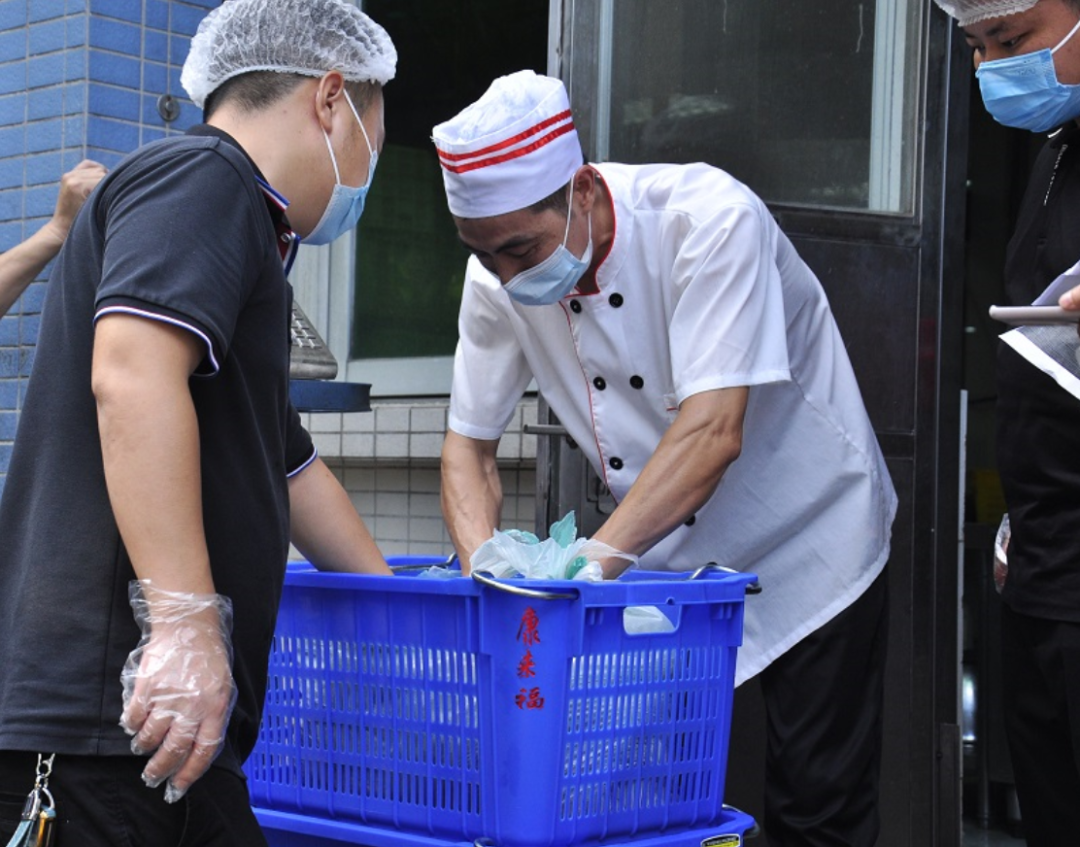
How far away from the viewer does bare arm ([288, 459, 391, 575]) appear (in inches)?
91.0

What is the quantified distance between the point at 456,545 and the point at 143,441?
1.25 m

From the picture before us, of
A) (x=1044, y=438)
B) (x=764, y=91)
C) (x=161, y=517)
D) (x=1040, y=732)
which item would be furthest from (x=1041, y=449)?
(x=161, y=517)

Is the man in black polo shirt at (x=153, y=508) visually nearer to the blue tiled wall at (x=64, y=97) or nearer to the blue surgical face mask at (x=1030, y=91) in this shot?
the blue surgical face mask at (x=1030, y=91)

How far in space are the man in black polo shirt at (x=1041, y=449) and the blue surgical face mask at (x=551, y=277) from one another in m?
0.76

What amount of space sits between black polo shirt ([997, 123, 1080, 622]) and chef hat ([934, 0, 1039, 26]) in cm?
24

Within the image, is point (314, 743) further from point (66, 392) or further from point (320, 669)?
point (66, 392)

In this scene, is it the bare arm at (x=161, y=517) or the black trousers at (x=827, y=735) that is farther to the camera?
the black trousers at (x=827, y=735)

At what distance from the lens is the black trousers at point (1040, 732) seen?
256 cm

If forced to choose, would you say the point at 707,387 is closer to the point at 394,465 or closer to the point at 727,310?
the point at 727,310

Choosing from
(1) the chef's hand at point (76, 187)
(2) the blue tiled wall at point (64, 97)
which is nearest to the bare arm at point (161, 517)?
(1) the chef's hand at point (76, 187)

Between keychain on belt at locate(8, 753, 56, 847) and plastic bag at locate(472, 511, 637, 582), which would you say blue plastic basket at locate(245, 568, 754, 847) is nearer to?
plastic bag at locate(472, 511, 637, 582)

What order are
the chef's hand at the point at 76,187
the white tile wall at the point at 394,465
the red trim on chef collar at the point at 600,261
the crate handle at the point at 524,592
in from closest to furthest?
the crate handle at the point at 524,592, the red trim on chef collar at the point at 600,261, the chef's hand at the point at 76,187, the white tile wall at the point at 394,465

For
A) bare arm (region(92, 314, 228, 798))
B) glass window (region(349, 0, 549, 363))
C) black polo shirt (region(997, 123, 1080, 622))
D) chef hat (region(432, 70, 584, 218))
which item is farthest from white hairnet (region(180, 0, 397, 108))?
glass window (region(349, 0, 549, 363))

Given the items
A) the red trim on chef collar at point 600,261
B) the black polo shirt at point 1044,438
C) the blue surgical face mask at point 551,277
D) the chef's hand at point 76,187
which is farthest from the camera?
the chef's hand at point 76,187
